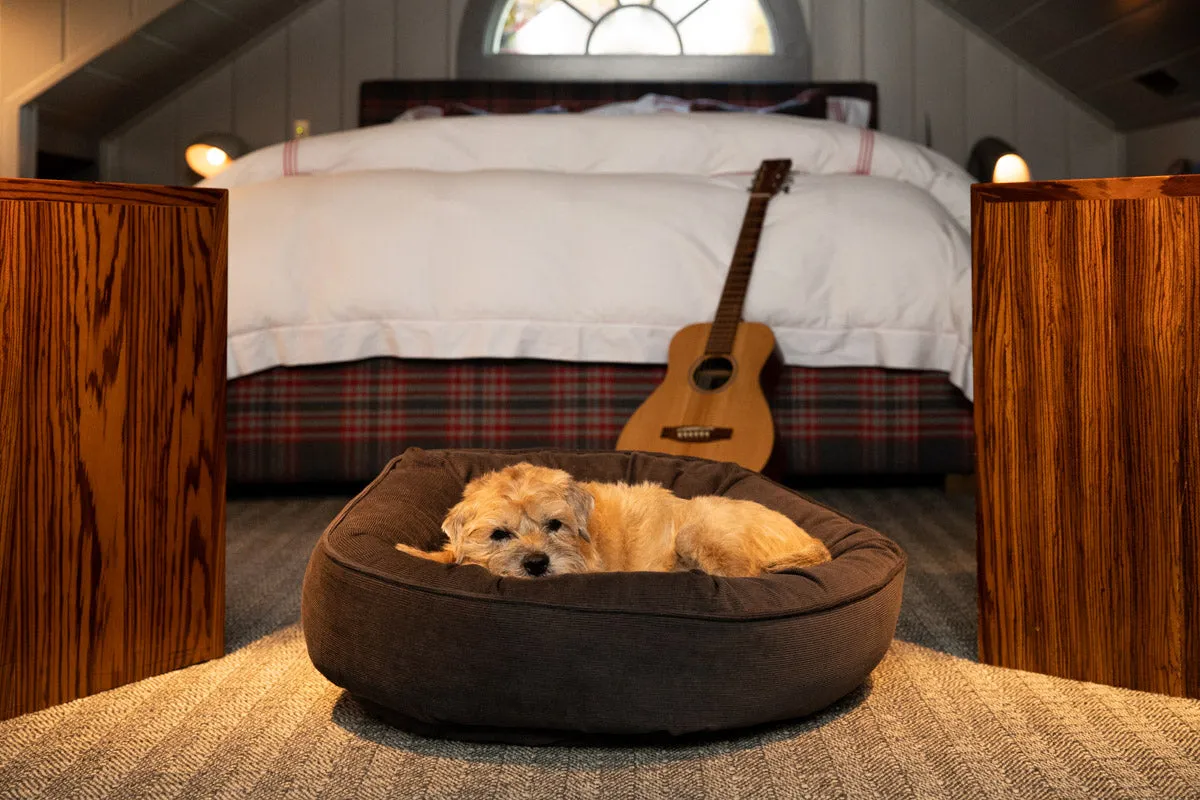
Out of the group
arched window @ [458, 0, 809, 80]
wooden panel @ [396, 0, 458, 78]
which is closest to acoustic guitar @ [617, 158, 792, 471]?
arched window @ [458, 0, 809, 80]

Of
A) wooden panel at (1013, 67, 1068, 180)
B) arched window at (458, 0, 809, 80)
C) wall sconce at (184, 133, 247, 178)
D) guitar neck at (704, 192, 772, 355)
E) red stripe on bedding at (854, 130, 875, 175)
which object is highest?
arched window at (458, 0, 809, 80)

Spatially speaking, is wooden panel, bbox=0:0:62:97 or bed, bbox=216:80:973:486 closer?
bed, bbox=216:80:973:486

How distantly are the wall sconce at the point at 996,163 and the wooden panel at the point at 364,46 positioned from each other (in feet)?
10.2

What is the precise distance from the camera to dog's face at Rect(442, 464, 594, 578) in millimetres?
1843

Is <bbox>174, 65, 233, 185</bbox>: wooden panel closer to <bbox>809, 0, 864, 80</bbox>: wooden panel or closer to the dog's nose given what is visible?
<bbox>809, 0, 864, 80</bbox>: wooden panel

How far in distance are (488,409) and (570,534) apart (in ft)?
4.89

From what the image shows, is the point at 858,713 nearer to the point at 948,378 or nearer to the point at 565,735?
the point at 565,735

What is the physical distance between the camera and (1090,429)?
72.4 inches

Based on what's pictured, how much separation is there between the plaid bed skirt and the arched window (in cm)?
298

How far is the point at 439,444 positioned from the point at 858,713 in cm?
193

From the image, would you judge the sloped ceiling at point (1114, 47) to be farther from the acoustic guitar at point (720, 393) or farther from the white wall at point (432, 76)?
the acoustic guitar at point (720, 393)

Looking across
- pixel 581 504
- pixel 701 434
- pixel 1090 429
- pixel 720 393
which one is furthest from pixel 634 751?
pixel 720 393

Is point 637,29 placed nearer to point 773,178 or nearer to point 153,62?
point 153,62

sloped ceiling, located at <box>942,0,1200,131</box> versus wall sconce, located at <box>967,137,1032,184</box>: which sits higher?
sloped ceiling, located at <box>942,0,1200,131</box>
